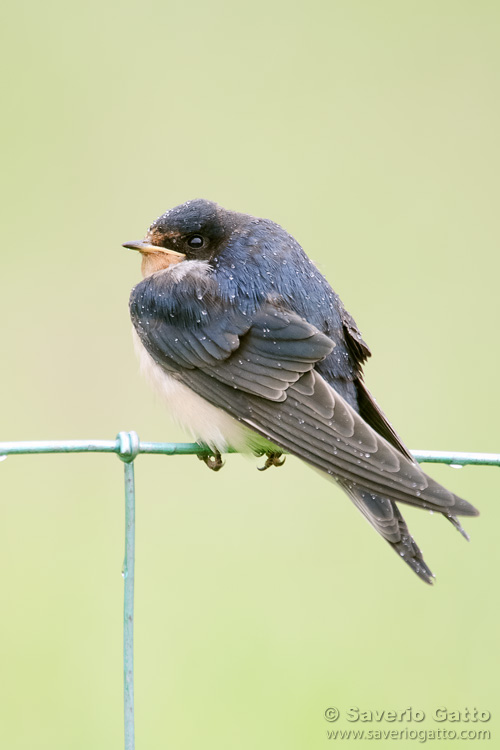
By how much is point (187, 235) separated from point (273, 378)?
2.05 feet

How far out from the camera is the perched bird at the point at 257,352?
8.20 feet

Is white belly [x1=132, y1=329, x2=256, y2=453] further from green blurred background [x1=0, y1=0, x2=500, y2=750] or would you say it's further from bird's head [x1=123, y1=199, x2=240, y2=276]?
green blurred background [x1=0, y1=0, x2=500, y2=750]

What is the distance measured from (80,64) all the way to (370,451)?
456 cm

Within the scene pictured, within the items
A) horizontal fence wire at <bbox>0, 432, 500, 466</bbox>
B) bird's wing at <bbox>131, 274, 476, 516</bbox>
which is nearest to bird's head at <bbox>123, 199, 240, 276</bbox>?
bird's wing at <bbox>131, 274, 476, 516</bbox>

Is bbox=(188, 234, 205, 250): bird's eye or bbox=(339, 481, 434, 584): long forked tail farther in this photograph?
bbox=(188, 234, 205, 250): bird's eye

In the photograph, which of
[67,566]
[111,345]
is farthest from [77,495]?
[111,345]

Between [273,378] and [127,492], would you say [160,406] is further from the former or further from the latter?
[127,492]

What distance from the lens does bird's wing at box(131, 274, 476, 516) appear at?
Result: 239 cm

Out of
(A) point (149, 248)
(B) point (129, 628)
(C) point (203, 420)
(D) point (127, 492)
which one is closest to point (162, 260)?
(A) point (149, 248)

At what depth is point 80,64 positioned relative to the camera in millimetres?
6371

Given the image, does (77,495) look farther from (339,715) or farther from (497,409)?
(497,409)

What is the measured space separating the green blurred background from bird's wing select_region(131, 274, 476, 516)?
1.02 meters

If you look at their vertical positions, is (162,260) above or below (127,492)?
above

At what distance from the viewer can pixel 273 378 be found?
265 centimetres
